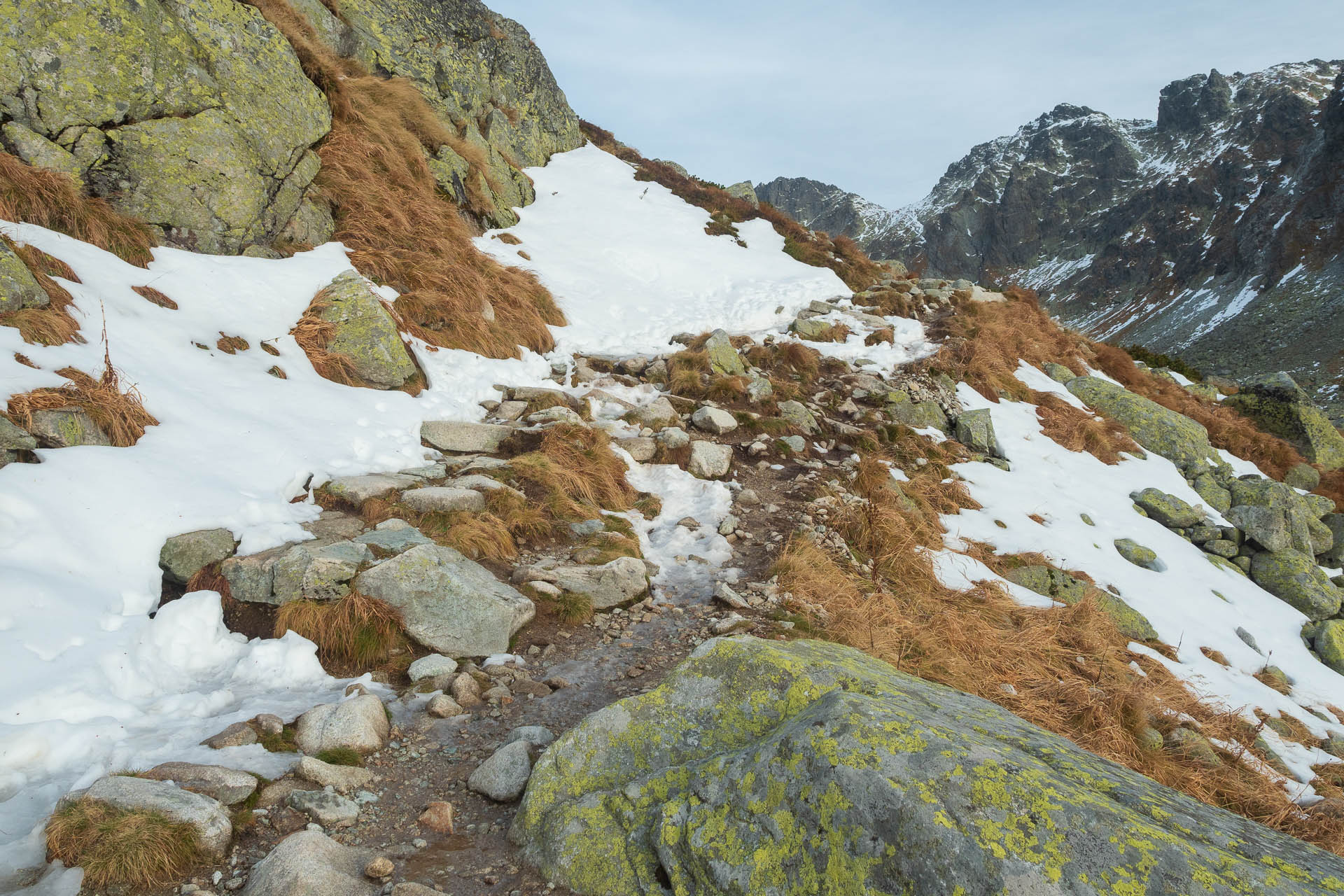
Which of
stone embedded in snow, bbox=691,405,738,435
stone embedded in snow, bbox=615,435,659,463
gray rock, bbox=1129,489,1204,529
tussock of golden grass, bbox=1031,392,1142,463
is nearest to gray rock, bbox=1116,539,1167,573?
gray rock, bbox=1129,489,1204,529

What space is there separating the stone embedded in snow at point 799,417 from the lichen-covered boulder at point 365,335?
6.71 meters

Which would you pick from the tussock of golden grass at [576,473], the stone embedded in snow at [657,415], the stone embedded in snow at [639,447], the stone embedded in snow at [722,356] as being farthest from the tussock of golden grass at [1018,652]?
the stone embedded in snow at [722,356]

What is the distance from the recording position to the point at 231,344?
7.29 m

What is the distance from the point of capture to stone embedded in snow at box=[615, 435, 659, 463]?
919 cm

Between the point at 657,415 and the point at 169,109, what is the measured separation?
8164 millimetres

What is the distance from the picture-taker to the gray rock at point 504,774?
127 inches

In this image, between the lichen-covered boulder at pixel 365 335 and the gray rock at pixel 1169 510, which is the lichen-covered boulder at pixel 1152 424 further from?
the lichen-covered boulder at pixel 365 335

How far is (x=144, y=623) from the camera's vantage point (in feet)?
13.3

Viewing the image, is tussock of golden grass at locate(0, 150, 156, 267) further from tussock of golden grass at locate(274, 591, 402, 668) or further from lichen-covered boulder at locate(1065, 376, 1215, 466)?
lichen-covered boulder at locate(1065, 376, 1215, 466)

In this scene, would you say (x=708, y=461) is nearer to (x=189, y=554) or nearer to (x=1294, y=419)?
(x=189, y=554)

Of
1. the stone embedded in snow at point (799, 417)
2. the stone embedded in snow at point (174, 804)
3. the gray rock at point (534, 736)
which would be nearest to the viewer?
the stone embedded in snow at point (174, 804)

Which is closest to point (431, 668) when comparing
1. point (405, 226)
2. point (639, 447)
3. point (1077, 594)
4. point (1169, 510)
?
point (639, 447)

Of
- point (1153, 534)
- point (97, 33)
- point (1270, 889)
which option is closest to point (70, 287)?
point (97, 33)

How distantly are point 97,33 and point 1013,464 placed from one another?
15.8 metres
